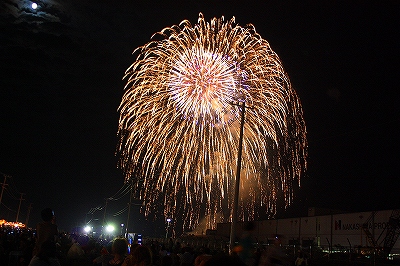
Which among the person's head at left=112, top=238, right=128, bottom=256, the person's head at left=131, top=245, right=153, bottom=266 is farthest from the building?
the person's head at left=131, top=245, right=153, bottom=266

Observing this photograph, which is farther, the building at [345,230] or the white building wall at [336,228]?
the white building wall at [336,228]

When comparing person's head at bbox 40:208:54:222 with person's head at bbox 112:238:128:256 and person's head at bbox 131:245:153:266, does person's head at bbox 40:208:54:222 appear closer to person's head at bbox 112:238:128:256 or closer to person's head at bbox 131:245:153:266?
person's head at bbox 112:238:128:256

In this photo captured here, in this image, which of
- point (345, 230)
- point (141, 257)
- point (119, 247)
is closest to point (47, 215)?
point (119, 247)

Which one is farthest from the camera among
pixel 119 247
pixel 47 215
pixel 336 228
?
pixel 336 228

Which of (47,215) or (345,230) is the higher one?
(345,230)

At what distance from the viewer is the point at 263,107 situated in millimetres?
27312

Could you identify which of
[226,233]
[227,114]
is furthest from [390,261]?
[226,233]

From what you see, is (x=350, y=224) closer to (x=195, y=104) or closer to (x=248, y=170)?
(x=248, y=170)

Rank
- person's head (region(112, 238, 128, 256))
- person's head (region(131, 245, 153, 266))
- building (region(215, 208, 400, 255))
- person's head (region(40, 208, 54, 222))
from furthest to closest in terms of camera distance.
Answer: building (region(215, 208, 400, 255)) < person's head (region(40, 208, 54, 222)) < person's head (region(112, 238, 128, 256)) < person's head (region(131, 245, 153, 266))

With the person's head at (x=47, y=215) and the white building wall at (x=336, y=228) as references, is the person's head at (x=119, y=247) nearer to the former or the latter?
the person's head at (x=47, y=215)

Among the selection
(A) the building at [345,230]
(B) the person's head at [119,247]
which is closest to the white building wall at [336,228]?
(A) the building at [345,230]

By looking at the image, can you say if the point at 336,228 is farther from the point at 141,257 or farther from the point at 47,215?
the point at 141,257

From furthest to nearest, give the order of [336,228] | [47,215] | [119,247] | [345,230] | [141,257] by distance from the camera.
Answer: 1. [336,228]
2. [345,230]
3. [47,215]
4. [119,247]
5. [141,257]

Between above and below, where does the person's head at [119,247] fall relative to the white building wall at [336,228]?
below
